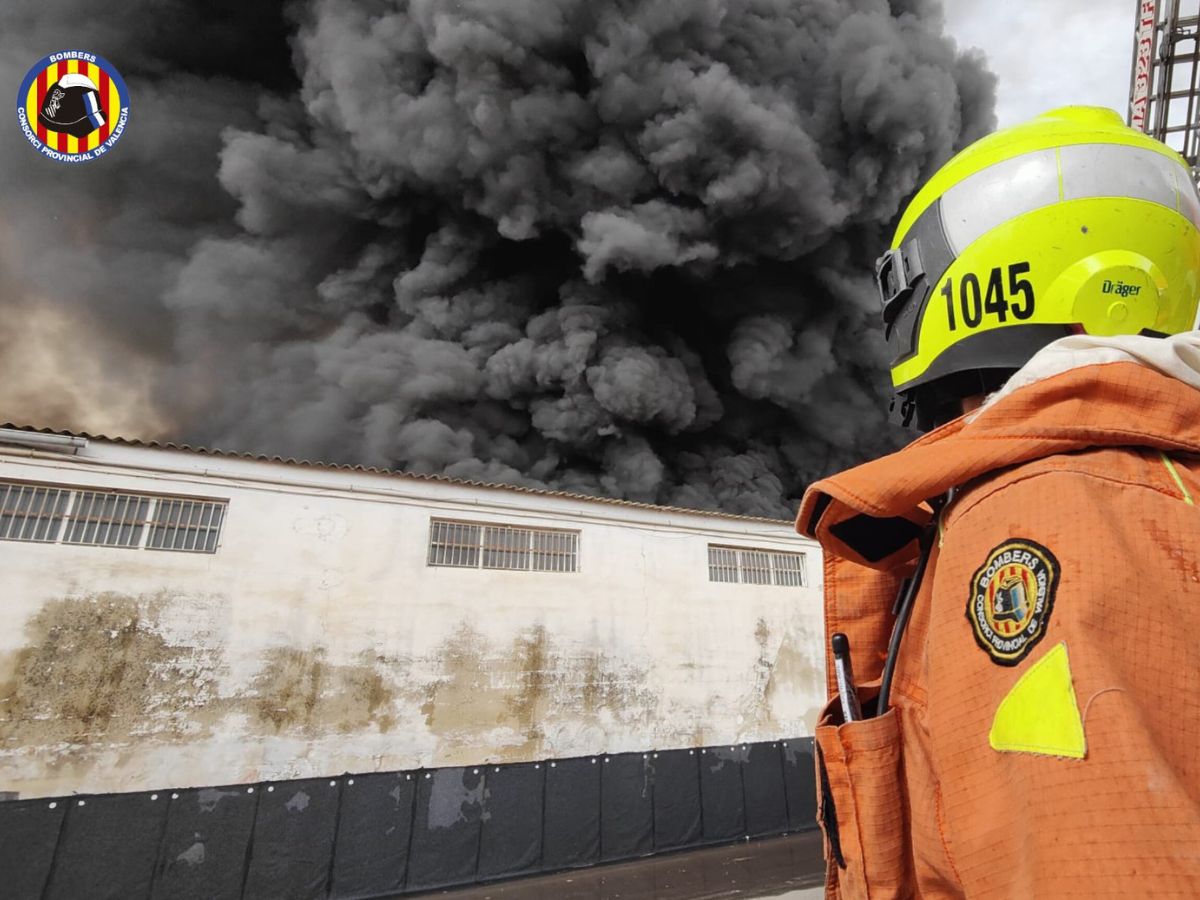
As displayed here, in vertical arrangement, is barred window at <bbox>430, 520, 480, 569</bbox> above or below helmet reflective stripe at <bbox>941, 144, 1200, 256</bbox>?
above

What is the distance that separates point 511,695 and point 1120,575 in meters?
9.31

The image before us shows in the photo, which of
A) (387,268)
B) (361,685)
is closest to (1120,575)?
(361,685)

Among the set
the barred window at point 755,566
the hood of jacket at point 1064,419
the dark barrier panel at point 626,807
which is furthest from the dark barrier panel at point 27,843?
the barred window at point 755,566

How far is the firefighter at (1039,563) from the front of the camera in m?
0.63

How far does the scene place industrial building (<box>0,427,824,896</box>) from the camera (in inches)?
283

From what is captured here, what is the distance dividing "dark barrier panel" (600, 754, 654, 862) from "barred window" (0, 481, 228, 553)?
6.19 meters

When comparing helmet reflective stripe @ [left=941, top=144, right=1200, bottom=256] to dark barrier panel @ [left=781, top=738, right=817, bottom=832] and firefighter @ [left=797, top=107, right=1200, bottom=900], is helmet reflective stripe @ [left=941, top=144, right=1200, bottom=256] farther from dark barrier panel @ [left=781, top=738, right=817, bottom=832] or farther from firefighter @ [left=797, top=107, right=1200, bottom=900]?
dark barrier panel @ [left=781, top=738, right=817, bottom=832]

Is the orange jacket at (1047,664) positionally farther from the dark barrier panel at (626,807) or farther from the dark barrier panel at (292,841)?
the dark barrier panel at (626,807)

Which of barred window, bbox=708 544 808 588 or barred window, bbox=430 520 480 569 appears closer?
barred window, bbox=430 520 480 569

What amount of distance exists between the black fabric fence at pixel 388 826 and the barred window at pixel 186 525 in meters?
2.77

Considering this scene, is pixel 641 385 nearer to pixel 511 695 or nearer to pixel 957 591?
pixel 511 695

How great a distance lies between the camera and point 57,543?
24.7 ft

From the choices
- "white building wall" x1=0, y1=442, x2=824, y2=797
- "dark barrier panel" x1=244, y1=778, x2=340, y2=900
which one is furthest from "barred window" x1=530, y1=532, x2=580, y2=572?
"dark barrier panel" x1=244, y1=778, x2=340, y2=900

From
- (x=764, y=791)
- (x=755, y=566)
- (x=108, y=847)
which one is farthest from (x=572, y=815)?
(x=755, y=566)
